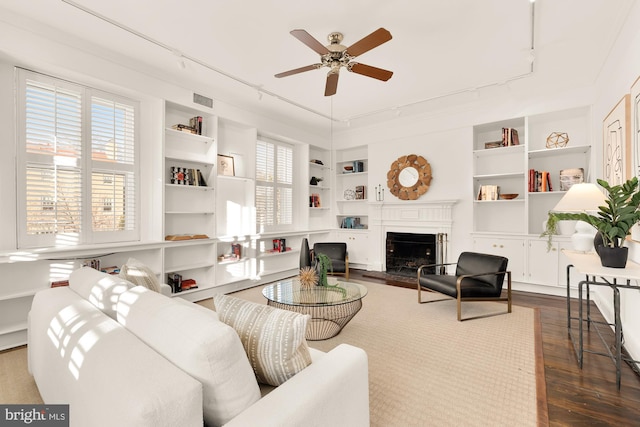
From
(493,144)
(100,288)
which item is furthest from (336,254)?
(100,288)

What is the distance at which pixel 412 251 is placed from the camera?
5.96 meters

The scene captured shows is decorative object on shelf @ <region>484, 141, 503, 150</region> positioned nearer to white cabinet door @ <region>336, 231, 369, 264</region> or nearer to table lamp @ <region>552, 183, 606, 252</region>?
table lamp @ <region>552, 183, 606, 252</region>

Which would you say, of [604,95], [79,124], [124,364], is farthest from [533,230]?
[79,124]

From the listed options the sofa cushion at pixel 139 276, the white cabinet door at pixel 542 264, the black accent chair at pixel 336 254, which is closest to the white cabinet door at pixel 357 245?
the black accent chair at pixel 336 254

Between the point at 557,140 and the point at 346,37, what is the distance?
3.80m

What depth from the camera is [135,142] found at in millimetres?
3969

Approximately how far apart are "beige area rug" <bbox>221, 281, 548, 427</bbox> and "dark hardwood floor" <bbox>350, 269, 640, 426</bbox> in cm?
8

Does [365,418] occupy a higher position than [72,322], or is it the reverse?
[72,322]

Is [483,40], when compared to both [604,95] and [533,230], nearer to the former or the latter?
[604,95]

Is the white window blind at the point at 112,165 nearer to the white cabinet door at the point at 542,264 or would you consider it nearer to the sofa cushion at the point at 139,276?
the sofa cushion at the point at 139,276

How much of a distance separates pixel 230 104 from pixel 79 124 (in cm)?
202

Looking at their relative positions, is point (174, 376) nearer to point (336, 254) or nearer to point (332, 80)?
point (332, 80)

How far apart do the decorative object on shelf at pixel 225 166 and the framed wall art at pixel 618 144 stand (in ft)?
15.4

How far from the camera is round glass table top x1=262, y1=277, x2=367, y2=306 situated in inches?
115
